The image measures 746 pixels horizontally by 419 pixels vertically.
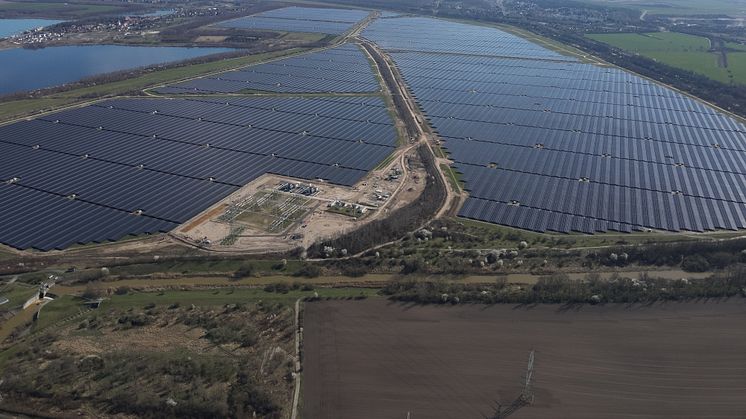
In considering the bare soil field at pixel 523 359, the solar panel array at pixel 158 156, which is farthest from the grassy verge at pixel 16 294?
the bare soil field at pixel 523 359

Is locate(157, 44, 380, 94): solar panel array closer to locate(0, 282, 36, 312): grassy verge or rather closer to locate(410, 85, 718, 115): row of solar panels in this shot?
locate(410, 85, 718, 115): row of solar panels

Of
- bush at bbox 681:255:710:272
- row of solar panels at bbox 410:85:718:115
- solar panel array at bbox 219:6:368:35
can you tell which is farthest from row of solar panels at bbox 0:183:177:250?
solar panel array at bbox 219:6:368:35

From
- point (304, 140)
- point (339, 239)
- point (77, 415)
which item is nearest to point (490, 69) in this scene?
point (304, 140)

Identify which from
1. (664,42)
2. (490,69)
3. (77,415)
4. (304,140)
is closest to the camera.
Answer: (77,415)

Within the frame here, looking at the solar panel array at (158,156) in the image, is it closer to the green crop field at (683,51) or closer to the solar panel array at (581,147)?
the solar panel array at (581,147)

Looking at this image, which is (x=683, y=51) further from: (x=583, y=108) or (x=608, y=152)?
(x=608, y=152)

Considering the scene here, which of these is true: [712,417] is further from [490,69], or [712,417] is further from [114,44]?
[114,44]
